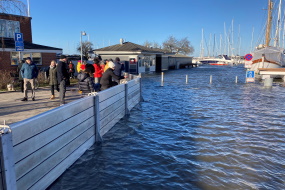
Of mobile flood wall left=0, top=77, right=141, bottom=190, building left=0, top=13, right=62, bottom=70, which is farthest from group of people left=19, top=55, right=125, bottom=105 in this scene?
building left=0, top=13, right=62, bottom=70

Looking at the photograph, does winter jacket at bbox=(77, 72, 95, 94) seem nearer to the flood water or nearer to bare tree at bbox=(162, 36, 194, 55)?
the flood water

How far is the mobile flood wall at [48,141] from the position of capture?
2.80 m

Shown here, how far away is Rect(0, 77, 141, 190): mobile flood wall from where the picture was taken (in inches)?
110

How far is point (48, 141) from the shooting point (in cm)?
374

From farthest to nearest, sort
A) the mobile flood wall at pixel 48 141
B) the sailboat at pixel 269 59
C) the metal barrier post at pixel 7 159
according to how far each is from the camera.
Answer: the sailboat at pixel 269 59 < the mobile flood wall at pixel 48 141 < the metal barrier post at pixel 7 159

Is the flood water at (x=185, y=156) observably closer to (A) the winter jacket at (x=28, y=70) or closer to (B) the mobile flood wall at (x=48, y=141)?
(B) the mobile flood wall at (x=48, y=141)

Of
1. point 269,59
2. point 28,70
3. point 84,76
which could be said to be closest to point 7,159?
point 84,76

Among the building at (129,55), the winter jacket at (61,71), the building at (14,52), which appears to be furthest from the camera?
the building at (129,55)

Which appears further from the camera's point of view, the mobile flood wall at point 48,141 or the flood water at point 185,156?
the flood water at point 185,156

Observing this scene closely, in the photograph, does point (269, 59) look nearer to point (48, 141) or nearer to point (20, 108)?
point (20, 108)

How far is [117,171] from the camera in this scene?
189 inches

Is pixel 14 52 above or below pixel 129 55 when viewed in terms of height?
below

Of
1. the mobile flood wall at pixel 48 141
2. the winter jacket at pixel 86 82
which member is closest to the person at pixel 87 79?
the winter jacket at pixel 86 82

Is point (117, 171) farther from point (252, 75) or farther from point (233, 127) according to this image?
point (252, 75)
